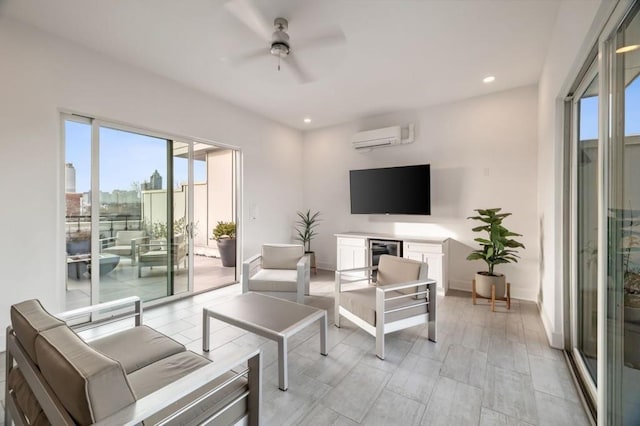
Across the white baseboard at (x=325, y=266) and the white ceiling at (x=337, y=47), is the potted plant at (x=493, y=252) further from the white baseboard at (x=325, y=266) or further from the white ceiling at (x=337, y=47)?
the white baseboard at (x=325, y=266)

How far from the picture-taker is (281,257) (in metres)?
3.95

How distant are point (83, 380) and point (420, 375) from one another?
2116 millimetres

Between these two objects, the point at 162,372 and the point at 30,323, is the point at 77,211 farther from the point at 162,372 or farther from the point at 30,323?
the point at 162,372

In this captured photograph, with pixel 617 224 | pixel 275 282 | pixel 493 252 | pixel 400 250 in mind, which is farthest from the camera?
pixel 400 250

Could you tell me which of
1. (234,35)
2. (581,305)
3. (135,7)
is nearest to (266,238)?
(234,35)

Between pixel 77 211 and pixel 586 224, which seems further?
pixel 77 211

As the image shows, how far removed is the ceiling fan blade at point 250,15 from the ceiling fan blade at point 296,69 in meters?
0.25

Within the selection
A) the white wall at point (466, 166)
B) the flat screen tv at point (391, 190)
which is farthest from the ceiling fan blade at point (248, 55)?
the white wall at point (466, 166)

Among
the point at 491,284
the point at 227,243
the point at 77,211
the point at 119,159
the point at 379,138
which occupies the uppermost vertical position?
the point at 379,138

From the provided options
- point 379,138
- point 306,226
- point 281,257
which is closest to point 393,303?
point 281,257

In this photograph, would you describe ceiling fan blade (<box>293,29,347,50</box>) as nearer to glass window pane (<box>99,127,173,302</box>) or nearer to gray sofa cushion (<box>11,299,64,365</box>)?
glass window pane (<box>99,127,173,302</box>)

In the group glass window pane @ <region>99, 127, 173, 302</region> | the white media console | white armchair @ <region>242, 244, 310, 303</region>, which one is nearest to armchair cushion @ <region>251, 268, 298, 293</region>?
white armchair @ <region>242, 244, 310, 303</region>

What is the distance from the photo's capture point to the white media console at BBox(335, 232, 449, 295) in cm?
406

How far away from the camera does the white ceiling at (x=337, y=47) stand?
2.35m
